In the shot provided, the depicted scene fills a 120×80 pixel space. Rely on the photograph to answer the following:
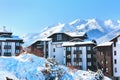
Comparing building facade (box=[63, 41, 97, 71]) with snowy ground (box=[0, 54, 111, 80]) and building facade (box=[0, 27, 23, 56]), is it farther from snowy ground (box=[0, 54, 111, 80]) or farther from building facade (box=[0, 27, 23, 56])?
snowy ground (box=[0, 54, 111, 80])

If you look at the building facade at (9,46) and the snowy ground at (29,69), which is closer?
the snowy ground at (29,69)

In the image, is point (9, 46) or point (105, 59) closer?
point (105, 59)

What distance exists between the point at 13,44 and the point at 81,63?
19.7m

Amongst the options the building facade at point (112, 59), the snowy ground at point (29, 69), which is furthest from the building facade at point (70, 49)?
A: the snowy ground at point (29, 69)

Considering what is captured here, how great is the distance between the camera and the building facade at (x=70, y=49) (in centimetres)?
9225

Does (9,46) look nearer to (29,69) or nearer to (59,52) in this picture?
(59,52)

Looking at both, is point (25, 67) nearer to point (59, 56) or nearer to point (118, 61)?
point (118, 61)

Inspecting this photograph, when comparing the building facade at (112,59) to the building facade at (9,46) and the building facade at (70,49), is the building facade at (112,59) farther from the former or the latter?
the building facade at (9,46)

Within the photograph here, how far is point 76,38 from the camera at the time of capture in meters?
98.9

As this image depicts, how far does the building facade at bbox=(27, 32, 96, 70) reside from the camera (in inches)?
3632

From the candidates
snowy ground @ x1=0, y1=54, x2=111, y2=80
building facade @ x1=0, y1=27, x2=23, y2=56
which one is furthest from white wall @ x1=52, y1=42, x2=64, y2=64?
snowy ground @ x1=0, y1=54, x2=111, y2=80

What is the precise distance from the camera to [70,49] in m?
94.8

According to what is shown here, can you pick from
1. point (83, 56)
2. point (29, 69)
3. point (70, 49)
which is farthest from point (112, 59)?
point (29, 69)

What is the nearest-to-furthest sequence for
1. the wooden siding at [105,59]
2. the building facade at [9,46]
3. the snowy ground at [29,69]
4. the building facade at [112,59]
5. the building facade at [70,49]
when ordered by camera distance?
1. the snowy ground at [29,69]
2. the building facade at [112,59]
3. the wooden siding at [105,59]
4. the building facade at [70,49]
5. the building facade at [9,46]
